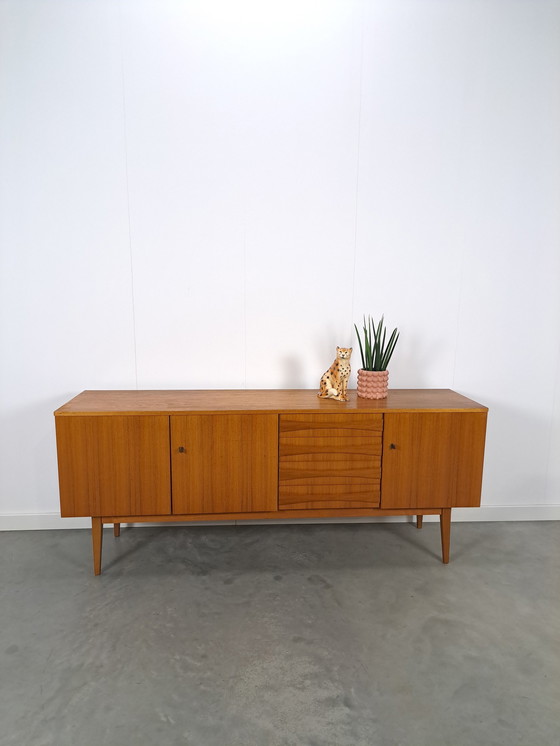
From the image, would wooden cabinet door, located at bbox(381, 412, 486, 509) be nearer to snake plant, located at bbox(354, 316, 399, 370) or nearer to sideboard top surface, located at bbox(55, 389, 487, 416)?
sideboard top surface, located at bbox(55, 389, 487, 416)

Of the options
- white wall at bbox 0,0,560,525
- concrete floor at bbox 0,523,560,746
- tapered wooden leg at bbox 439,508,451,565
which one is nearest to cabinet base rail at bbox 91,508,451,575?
tapered wooden leg at bbox 439,508,451,565

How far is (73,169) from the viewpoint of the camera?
8.30 ft

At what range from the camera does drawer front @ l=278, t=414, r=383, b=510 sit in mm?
2311

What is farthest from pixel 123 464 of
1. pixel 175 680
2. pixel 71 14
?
pixel 71 14

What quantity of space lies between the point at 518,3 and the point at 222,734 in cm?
323

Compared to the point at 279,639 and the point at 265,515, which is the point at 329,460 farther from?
the point at 279,639

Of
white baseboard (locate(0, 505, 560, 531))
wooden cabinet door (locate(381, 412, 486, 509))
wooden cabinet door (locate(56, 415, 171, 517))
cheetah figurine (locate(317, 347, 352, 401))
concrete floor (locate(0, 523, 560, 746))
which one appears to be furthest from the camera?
white baseboard (locate(0, 505, 560, 531))

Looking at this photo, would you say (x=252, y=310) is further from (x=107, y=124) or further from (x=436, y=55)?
(x=436, y=55)

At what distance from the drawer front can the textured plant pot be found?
0.20 meters

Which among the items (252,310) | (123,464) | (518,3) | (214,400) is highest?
(518,3)

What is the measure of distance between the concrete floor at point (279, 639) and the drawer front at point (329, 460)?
323mm

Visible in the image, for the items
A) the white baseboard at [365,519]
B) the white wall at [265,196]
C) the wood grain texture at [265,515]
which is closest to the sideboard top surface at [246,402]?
the white wall at [265,196]

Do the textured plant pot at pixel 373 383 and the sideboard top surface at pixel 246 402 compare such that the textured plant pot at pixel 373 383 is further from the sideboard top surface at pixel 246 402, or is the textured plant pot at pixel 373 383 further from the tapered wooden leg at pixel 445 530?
the tapered wooden leg at pixel 445 530

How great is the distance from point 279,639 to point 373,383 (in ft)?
3.77
